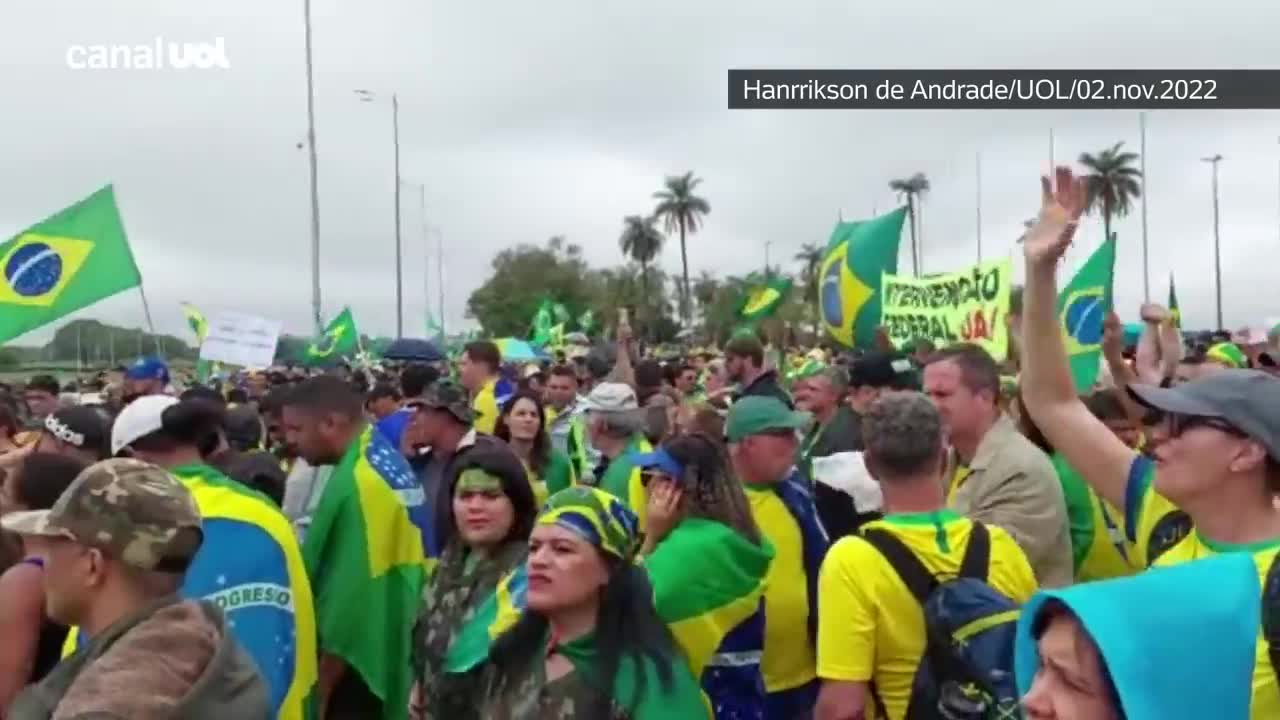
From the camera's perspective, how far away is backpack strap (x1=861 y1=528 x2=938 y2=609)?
3.47 metres

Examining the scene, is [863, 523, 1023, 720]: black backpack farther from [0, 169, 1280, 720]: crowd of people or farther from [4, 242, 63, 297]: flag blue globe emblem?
[4, 242, 63, 297]: flag blue globe emblem

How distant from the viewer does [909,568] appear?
137 inches

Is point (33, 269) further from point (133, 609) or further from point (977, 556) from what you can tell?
point (977, 556)

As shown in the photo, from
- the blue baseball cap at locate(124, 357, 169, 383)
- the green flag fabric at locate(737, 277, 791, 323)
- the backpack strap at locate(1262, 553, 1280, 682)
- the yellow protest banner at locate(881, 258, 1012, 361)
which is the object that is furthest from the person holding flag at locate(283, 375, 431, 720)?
the green flag fabric at locate(737, 277, 791, 323)

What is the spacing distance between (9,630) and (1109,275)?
865cm

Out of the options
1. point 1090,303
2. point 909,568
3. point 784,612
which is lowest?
point 784,612

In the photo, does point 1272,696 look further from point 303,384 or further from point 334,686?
point 303,384

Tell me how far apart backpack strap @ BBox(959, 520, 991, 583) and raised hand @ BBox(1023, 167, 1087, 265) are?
0.77 meters

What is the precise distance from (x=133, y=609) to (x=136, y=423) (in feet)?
6.13

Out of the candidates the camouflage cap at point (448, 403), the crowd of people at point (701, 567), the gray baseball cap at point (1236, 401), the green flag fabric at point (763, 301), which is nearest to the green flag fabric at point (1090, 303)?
the crowd of people at point (701, 567)

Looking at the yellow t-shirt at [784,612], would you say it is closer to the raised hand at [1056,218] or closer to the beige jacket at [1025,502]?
the beige jacket at [1025,502]

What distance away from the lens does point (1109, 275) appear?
10156mm

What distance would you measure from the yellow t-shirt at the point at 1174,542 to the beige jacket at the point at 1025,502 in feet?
2.40

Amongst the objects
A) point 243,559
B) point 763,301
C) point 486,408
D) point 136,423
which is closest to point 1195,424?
point 243,559
